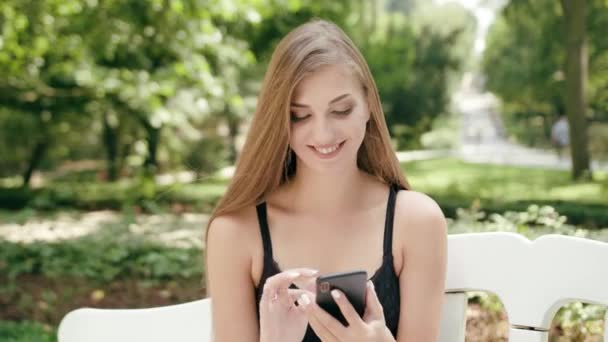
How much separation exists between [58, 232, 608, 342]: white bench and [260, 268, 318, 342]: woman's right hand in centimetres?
37

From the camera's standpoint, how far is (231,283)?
1.88 meters

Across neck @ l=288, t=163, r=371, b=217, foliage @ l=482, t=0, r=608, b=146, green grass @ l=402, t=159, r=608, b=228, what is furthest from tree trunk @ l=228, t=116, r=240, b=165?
neck @ l=288, t=163, r=371, b=217

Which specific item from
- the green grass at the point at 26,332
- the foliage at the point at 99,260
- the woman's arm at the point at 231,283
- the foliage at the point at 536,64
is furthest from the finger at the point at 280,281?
the foliage at the point at 536,64

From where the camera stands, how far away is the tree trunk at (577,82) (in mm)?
9805

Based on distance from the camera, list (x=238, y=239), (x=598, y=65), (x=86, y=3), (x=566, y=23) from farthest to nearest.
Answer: (x=598, y=65) < (x=566, y=23) < (x=86, y=3) < (x=238, y=239)

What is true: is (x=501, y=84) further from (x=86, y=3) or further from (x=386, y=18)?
(x=86, y=3)

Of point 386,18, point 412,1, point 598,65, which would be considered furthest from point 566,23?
point 412,1

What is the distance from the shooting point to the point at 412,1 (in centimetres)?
2214

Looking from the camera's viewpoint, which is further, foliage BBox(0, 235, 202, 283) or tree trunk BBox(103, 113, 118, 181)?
tree trunk BBox(103, 113, 118, 181)

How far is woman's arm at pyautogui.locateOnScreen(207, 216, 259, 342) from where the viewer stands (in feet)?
6.11

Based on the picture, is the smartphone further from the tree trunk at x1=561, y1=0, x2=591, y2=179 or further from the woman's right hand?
the tree trunk at x1=561, y1=0, x2=591, y2=179

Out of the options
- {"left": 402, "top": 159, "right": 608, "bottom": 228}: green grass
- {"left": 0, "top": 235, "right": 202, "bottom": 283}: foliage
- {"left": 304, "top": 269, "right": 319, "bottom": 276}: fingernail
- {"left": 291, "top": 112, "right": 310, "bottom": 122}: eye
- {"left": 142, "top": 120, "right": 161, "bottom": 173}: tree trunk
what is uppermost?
{"left": 142, "top": 120, "right": 161, "bottom": 173}: tree trunk

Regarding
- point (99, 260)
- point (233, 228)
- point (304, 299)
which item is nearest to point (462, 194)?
point (99, 260)

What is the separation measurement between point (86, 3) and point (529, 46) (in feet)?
46.4
